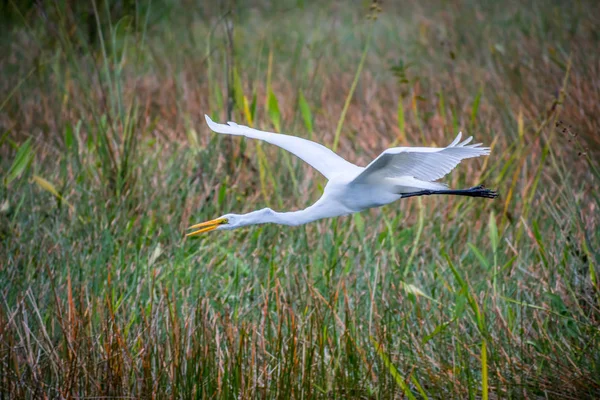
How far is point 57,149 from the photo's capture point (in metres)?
4.32

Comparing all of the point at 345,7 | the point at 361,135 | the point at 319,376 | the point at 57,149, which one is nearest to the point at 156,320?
the point at 319,376

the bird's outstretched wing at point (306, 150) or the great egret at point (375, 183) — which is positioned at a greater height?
the bird's outstretched wing at point (306, 150)

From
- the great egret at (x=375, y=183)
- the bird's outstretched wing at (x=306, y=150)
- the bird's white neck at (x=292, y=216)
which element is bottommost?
the bird's white neck at (x=292, y=216)

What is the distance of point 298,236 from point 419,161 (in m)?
1.40

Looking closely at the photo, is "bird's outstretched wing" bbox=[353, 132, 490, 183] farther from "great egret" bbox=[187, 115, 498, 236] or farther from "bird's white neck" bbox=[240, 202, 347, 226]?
"bird's white neck" bbox=[240, 202, 347, 226]

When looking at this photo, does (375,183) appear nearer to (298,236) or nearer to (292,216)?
(292,216)

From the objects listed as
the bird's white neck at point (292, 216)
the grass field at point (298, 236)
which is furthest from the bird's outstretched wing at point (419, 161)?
the grass field at point (298, 236)

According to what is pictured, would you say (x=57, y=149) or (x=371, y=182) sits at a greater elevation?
(x=57, y=149)

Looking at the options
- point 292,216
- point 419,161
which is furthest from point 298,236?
point 292,216

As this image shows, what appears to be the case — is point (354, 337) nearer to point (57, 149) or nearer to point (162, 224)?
point (162, 224)

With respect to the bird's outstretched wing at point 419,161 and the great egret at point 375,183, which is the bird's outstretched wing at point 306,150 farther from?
the bird's outstretched wing at point 419,161

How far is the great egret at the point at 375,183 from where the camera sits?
76.0 inches

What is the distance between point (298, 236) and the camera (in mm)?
3453

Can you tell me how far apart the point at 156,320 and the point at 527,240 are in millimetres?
1630
